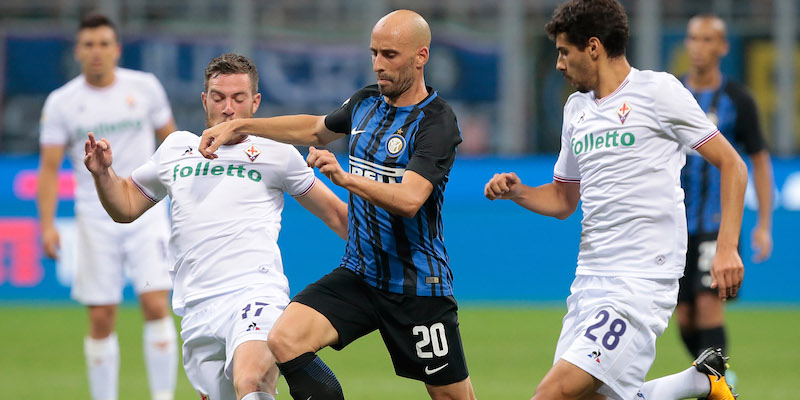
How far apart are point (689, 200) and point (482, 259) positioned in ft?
18.7

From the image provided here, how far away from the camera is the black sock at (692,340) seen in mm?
7332

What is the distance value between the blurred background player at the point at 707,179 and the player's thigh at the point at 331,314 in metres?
2.71

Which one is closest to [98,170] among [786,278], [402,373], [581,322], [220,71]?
[220,71]

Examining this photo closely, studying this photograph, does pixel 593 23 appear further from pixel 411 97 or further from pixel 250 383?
pixel 250 383

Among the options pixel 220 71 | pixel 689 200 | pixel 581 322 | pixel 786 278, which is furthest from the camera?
pixel 786 278

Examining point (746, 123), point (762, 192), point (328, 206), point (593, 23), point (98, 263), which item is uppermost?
point (593, 23)

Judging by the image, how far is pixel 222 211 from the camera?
18.3 ft

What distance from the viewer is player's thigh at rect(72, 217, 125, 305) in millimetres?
7711

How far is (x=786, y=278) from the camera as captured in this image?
42.2 ft

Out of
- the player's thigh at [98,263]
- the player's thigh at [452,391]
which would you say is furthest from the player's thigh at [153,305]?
the player's thigh at [452,391]

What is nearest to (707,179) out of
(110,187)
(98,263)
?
(110,187)

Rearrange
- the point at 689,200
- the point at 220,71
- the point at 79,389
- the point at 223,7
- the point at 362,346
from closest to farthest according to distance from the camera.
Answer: the point at 220,71
the point at 689,200
the point at 79,389
the point at 362,346
the point at 223,7

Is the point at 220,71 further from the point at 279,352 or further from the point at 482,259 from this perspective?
the point at 482,259

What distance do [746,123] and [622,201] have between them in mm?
2774
